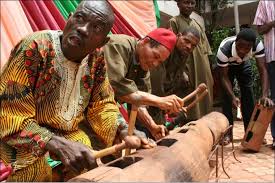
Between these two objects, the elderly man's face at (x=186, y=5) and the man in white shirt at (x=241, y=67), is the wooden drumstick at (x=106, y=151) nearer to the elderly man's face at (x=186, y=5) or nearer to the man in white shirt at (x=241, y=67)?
the elderly man's face at (x=186, y=5)

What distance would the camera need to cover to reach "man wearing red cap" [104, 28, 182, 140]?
2475mm

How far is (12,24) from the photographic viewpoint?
2.91 meters

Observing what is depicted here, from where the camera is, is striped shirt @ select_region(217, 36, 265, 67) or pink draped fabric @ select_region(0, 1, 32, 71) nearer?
pink draped fabric @ select_region(0, 1, 32, 71)

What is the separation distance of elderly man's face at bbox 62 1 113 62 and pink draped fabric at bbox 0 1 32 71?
1.23 metres

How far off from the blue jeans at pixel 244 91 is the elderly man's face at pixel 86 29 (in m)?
3.36

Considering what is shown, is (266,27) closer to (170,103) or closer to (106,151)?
(170,103)

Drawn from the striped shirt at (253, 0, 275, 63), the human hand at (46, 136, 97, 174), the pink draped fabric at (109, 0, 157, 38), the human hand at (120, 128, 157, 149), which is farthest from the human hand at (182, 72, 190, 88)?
the human hand at (46, 136, 97, 174)

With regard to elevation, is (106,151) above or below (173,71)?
above

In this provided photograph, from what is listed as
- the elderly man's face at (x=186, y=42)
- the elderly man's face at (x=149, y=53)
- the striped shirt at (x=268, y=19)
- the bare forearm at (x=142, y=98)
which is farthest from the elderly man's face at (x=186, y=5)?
the bare forearm at (x=142, y=98)

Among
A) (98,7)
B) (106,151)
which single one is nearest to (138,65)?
(98,7)

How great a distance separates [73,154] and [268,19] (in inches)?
146

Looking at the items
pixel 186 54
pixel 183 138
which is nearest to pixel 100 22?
pixel 183 138

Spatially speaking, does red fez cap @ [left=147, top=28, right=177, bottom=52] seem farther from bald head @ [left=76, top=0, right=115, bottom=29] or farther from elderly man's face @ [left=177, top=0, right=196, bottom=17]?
elderly man's face @ [left=177, top=0, right=196, bottom=17]

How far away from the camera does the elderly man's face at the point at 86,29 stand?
5.55ft
